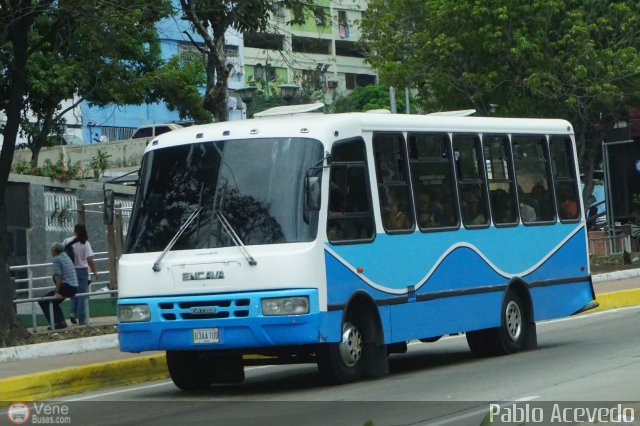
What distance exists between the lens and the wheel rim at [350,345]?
13.5 m

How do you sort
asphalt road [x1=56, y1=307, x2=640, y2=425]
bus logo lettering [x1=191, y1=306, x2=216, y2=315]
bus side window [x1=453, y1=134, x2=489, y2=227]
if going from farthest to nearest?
bus side window [x1=453, y1=134, x2=489, y2=227]
bus logo lettering [x1=191, y1=306, x2=216, y2=315]
asphalt road [x1=56, y1=307, x2=640, y2=425]

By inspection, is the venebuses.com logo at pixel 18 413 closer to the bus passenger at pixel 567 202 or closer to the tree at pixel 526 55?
the bus passenger at pixel 567 202

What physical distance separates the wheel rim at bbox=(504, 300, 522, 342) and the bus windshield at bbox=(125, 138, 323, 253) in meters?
4.21

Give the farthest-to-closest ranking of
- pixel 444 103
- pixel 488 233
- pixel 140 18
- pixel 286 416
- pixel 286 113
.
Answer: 1. pixel 444 103
2. pixel 140 18
3. pixel 488 233
4. pixel 286 113
5. pixel 286 416

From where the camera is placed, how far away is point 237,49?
70.2 m

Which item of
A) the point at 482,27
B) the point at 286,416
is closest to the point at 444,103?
the point at 482,27

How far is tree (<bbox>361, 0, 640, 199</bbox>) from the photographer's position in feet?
119

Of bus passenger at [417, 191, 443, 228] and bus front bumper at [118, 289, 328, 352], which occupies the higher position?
bus passenger at [417, 191, 443, 228]

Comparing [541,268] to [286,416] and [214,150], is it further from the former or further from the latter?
[286,416]

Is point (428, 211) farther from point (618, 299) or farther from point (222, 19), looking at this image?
point (618, 299)

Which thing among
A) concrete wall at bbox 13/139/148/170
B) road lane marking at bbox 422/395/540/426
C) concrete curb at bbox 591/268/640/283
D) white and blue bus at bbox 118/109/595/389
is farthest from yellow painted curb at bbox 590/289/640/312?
concrete wall at bbox 13/139/148/170

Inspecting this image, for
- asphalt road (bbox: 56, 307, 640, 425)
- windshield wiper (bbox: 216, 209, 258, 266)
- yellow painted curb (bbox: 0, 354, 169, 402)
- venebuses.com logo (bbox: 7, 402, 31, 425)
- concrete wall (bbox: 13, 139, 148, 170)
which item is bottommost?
asphalt road (bbox: 56, 307, 640, 425)

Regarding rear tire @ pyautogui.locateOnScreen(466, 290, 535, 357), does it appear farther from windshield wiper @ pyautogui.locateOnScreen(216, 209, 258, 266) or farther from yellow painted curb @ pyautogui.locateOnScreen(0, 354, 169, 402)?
windshield wiper @ pyautogui.locateOnScreen(216, 209, 258, 266)

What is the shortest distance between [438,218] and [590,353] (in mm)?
2409
